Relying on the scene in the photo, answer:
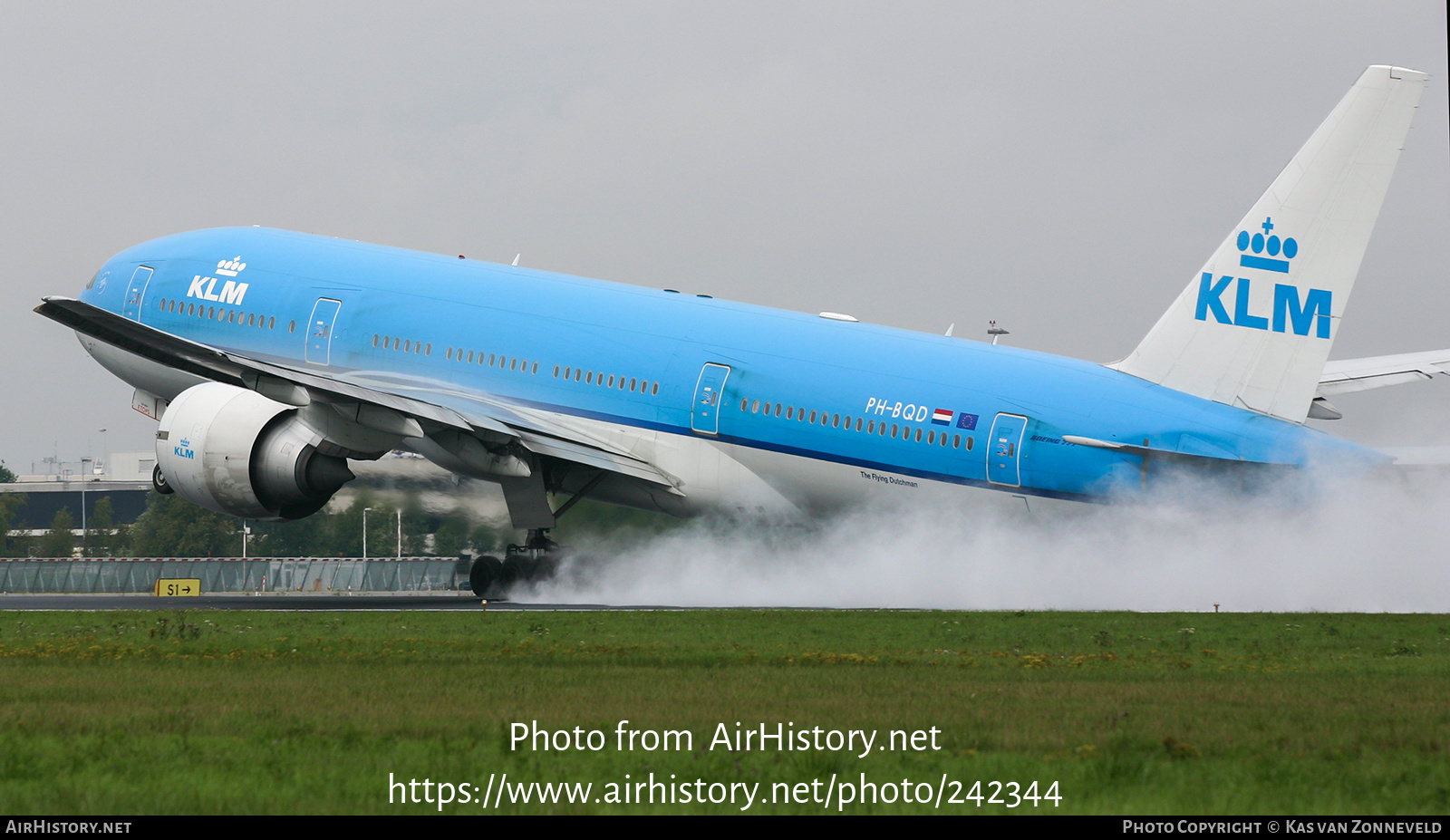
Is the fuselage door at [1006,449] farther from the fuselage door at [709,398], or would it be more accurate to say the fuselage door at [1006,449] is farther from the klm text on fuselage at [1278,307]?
the fuselage door at [709,398]

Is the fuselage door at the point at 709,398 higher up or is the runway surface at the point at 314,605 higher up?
the fuselage door at the point at 709,398

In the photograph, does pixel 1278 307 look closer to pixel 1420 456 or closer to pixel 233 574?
pixel 1420 456

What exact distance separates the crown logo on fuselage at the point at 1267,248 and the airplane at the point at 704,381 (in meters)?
0.05

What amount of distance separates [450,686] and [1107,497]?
46.4 ft

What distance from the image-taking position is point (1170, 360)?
25.2m

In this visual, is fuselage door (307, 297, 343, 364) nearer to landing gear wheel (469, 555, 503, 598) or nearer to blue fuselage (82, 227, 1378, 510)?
blue fuselage (82, 227, 1378, 510)

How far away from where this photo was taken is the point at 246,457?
27.1 meters

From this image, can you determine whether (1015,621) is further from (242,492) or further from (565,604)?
(242,492)

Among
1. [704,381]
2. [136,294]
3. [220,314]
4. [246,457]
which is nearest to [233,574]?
[136,294]

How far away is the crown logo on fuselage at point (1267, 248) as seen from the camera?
2402cm

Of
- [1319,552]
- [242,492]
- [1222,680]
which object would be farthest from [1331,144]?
[242,492]

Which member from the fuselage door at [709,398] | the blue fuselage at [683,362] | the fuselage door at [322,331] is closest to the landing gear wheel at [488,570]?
the blue fuselage at [683,362]

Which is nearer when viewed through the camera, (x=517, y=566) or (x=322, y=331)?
(x=517, y=566)

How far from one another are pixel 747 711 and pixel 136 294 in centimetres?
2613
